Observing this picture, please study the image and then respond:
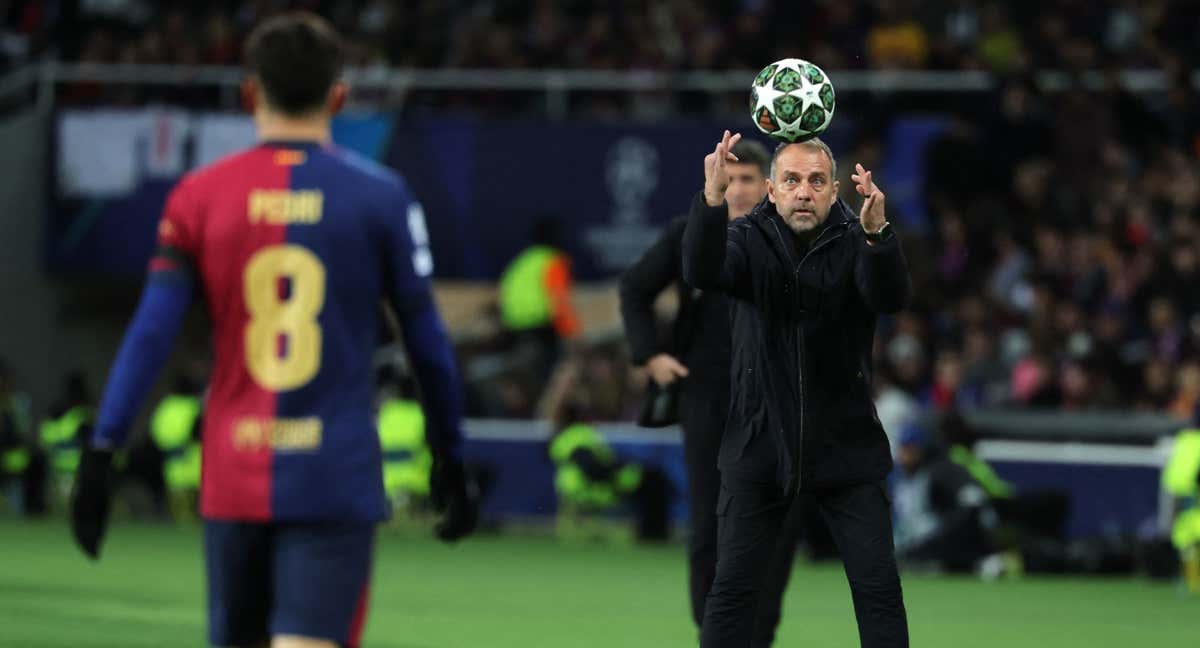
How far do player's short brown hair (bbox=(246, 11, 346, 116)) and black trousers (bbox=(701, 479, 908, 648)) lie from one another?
282 centimetres

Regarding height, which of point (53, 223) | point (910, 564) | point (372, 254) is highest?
point (372, 254)

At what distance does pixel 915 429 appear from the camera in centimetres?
1927

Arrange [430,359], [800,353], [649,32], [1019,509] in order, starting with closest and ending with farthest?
1. [430,359]
2. [800,353]
3. [1019,509]
4. [649,32]

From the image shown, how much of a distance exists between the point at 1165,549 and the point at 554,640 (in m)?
6.42

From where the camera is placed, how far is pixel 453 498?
612cm

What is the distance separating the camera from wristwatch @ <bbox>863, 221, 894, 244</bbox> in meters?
7.68

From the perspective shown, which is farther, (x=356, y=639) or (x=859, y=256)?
(x=859, y=256)

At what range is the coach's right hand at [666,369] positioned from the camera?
9.80 metres

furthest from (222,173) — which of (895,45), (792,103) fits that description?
(895,45)

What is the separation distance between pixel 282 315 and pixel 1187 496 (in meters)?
12.3

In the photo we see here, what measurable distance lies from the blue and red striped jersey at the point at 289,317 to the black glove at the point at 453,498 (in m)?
0.26

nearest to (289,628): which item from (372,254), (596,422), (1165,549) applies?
(372,254)

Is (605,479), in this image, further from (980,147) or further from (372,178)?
(372,178)

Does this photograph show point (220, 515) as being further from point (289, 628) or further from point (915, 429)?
point (915, 429)
